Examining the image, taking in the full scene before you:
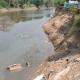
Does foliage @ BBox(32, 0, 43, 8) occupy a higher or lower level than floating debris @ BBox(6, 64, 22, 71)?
lower

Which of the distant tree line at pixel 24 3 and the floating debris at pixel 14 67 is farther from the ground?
the floating debris at pixel 14 67

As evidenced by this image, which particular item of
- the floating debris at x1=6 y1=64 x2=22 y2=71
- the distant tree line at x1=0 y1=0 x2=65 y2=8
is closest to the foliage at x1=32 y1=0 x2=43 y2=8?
the distant tree line at x1=0 y1=0 x2=65 y2=8

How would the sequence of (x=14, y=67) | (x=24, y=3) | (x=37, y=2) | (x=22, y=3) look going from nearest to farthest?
(x=14, y=67) < (x=22, y=3) < (x=24, y=3) < (x=37, y=2)

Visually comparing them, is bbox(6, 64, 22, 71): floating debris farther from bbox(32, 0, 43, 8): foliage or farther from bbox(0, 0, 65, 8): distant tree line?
bbox(32, 0, 43, 8): foliage

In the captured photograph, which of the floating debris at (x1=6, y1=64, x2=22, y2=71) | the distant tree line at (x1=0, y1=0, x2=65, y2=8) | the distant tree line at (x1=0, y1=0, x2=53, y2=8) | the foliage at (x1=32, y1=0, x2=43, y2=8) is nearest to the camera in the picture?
the floating debris at (x1=6, y1=64, x2=22, y2=71)

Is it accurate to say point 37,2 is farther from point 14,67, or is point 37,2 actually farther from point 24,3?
point 14,67

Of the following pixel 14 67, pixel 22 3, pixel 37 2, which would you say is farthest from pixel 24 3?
pixel 14 67

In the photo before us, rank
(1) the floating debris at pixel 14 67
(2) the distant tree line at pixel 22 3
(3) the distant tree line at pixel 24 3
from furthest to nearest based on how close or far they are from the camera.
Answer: (2) the distant tree line at pixel 22 3, (3) the distant tree line at pixel 24 3, (1) the floating debris at pixel 14 67

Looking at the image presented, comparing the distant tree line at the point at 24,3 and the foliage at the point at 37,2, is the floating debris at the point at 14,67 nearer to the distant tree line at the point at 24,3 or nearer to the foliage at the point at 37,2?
the distant tree line at the point at 24,3

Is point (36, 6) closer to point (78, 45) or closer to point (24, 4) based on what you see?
point (24, 4)

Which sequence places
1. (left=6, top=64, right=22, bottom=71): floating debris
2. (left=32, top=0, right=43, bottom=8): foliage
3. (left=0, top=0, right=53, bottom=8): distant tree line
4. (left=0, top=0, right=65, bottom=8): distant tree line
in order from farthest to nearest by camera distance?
(left=32, top=0, right=43, bottom=8): foliage
(left=0, top=0, right=53, bottom=8): distant tree line
(left=0, top=0, right=65, bottom=8): distant tree line
(left=6, top=64, right=22, bottom=71): floating debris

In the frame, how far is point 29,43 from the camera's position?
41.8 m

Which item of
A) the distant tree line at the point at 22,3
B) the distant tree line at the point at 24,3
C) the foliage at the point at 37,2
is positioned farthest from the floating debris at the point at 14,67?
the foliage at the point at 37,2

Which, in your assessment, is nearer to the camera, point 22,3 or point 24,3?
point 22,3
